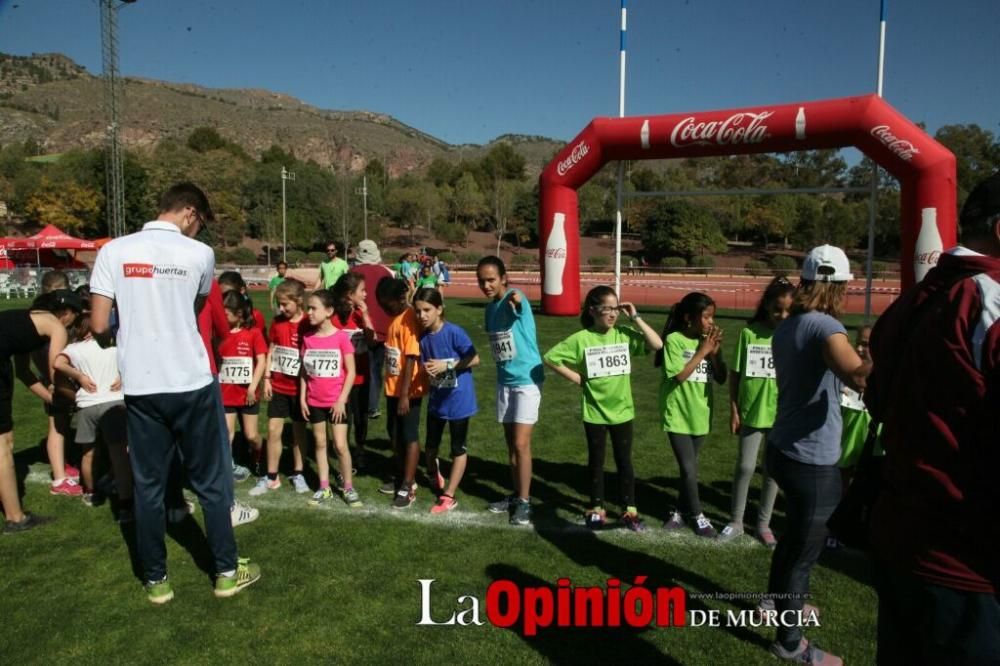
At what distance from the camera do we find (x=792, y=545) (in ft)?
9.25

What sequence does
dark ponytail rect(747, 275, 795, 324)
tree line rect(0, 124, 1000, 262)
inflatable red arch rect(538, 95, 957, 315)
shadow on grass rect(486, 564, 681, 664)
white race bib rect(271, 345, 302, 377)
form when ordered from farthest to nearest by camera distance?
Result: 1. tree line rect(0, 124, 1000, 262)
2. inflatable red arch rect(538, 95, 957, 315)
3. white race bib rect(271, 345, 302, 377)
4. dark ponytail rect(747, 275, 795, 324)
5. shadow on grass rect(486, 564, 681, 664)

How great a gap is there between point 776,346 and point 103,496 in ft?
15.8

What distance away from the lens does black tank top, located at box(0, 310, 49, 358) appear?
13.7 ft

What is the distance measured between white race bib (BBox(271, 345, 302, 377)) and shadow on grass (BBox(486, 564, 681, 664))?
2632 mm

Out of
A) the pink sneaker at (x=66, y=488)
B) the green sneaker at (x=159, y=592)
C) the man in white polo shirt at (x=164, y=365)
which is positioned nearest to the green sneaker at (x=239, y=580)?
the man in white polo shirt at (x=164, y=365)

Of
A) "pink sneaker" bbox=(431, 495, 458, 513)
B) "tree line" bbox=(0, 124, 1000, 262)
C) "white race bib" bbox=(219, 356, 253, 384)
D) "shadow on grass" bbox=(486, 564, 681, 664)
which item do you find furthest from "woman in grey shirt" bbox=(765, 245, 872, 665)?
"tree line" bbox=(0, 124, 1000, 262)

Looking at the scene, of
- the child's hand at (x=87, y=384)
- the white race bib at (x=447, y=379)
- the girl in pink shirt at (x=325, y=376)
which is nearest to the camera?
the child's hand at (x=87, y=384)

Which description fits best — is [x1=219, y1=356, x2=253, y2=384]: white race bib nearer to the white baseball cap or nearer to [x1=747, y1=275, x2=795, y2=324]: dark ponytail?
[x1=747, y1=275, x2=795, y2=324]: dark ponytail

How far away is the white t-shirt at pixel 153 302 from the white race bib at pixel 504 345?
1930mm

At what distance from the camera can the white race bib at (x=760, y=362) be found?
162 inches

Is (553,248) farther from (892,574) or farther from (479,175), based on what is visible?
(479,175)

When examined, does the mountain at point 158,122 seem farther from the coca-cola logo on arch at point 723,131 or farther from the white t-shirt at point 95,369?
the white t-shirt at point 95,369

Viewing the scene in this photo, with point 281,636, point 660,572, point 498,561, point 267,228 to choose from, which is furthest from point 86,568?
point 267,228

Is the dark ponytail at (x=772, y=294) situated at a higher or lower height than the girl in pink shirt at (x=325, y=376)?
higher
